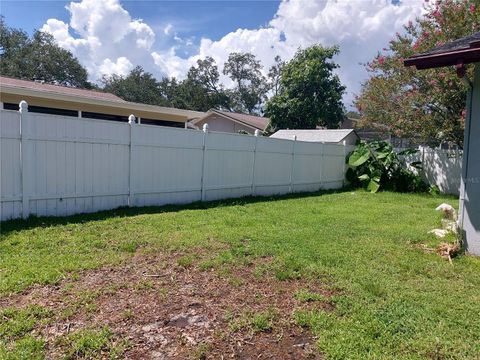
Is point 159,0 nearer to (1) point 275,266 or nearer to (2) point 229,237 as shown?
(2) point 229,237

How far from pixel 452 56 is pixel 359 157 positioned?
9.01 meters

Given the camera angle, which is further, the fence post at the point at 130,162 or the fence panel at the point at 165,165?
A: the fence panel at the point at 165,165

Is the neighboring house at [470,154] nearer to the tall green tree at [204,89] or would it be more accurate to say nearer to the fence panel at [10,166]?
the fence panel at [10,166]

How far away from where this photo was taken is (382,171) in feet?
45.0

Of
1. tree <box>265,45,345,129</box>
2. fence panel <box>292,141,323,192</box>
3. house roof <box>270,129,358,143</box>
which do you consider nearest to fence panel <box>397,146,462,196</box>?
house roof <box>270,129,358,143</box>

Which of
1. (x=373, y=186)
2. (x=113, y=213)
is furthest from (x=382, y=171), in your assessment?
(x=113, y=213)

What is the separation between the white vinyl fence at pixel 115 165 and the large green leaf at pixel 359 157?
396 cm

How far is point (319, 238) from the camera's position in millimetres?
5852

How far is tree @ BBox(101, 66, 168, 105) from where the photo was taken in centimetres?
4503

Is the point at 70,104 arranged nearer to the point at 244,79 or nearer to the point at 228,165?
the point at 228,165

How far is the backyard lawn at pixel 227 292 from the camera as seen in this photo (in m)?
2.83

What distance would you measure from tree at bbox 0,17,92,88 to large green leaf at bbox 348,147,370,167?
99.6 ft

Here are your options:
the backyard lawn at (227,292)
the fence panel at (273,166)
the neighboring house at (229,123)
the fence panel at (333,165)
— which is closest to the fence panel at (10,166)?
the backyard lawn at (227,292)

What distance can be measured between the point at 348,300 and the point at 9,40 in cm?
3984
